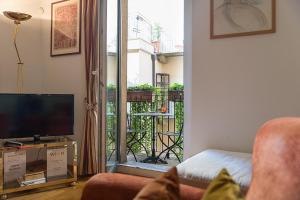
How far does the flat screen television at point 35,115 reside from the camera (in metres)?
2.89

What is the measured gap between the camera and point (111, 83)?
3.48 meters

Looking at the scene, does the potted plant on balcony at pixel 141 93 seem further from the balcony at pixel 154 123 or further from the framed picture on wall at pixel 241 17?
the framed picture on wall at pixel 241 17

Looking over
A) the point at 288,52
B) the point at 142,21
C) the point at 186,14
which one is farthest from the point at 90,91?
the point at 288,52

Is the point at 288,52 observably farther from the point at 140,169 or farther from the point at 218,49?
the point at 140,169

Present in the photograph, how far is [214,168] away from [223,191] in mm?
1111

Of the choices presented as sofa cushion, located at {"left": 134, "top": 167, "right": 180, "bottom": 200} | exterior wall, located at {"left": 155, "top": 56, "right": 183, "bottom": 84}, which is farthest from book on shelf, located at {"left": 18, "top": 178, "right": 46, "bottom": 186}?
exterior wall, located at {"left": 155, "top": 56, "right": 183, "bottom": 84}

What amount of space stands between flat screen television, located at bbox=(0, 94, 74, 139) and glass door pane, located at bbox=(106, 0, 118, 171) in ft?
1.50

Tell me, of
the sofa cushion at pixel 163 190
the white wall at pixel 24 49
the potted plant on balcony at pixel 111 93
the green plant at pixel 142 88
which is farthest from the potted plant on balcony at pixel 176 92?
the sofa cushion at pixel 163 190

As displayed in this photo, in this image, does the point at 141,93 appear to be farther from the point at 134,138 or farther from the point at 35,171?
the point at 35,171

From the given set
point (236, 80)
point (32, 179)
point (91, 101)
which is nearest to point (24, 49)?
point (91, 101)

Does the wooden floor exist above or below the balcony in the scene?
below

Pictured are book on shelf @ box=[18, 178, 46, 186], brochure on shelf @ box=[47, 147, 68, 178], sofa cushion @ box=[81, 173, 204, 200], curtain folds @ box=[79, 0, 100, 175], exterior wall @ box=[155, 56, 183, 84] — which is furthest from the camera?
exterior wall @ box=[155, 56, 183, 84]

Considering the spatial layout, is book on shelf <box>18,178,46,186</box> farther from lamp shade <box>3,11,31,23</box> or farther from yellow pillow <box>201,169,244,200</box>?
yellow pillow <box>201,169,244,200</box>

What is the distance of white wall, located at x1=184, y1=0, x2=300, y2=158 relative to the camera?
93.4 inches
